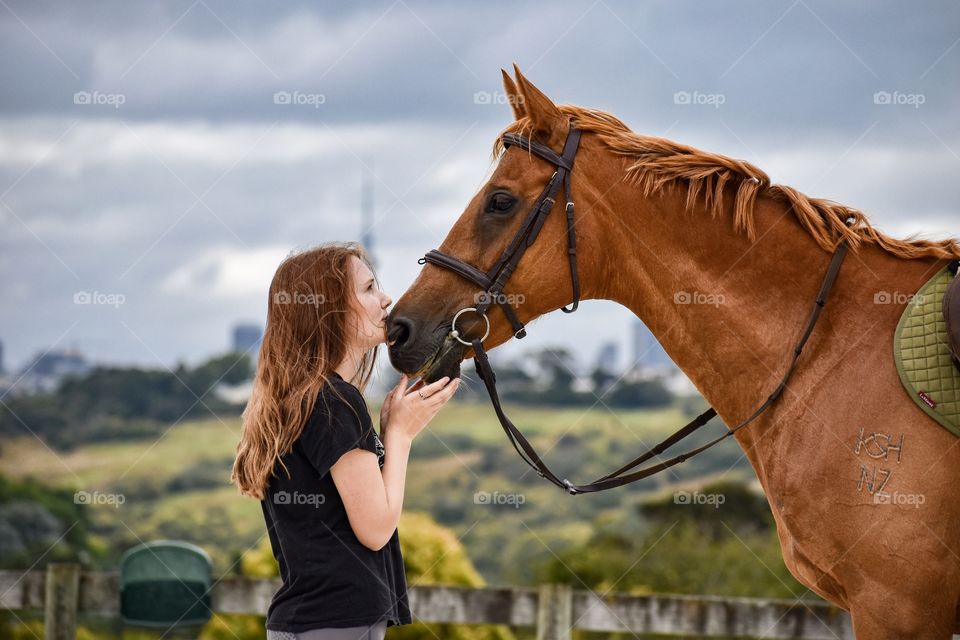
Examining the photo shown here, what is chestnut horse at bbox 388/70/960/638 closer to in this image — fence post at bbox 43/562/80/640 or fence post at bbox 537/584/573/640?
fence post at bbox 537/584/573/640

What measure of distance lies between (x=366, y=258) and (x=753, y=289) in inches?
52.1

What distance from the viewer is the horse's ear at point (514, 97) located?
3277 millimetres

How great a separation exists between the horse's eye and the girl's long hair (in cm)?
52

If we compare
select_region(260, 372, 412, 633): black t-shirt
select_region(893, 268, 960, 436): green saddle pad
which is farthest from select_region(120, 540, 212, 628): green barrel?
select_region(893, 268, 960, 436): green saddle pad

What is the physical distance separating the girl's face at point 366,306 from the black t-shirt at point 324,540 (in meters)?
0.27

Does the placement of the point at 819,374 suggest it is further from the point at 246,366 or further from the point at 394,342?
the point at 246,366

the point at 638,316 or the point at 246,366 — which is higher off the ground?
the point at 246,366

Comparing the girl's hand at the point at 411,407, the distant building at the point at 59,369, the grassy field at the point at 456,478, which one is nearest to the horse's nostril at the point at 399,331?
the girl's hand at the point at 411,407

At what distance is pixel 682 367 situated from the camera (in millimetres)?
3180

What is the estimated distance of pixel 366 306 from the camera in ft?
9.36

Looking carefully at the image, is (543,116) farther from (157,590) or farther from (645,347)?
(157,590)

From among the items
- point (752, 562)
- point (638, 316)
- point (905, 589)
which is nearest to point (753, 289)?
point (638, 316)

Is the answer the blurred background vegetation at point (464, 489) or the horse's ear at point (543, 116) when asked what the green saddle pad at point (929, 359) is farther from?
the blurred background vegetation at point (464, 489)

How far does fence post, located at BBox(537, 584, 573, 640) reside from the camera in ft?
19.5
